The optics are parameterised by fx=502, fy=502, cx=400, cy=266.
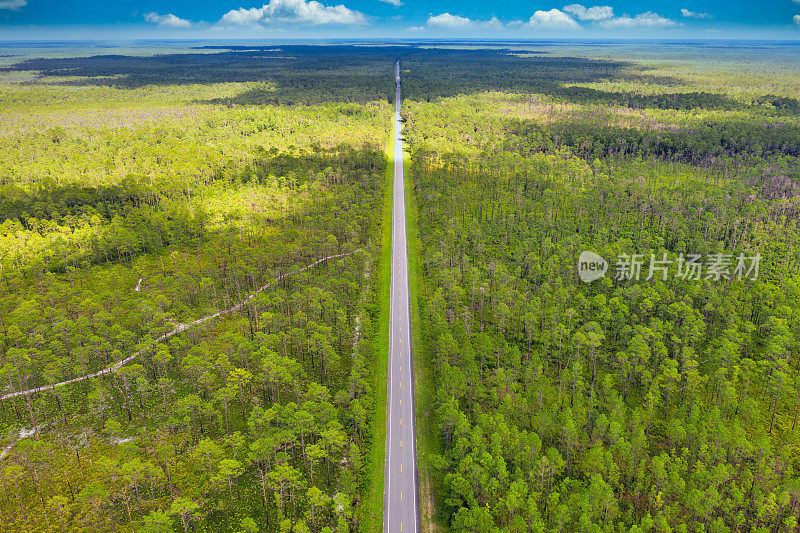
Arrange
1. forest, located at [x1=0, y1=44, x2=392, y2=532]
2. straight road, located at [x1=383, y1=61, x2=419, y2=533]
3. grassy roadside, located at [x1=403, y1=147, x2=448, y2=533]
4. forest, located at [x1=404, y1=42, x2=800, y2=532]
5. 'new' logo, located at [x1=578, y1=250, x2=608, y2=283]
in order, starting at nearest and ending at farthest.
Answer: forest, located at [x1=404, y1=42, x2=800, y2=532] < straight road, located at [x1=383, y1=61, x2=419, y2=533] < grassy roadside, located at [x1=403, y1=147, x2=448, y2=533] < forest, located at [x1=0, y1=44, x2=392, y2=532] < 'new' logo, located at [x1=578, y1=250, x2=608, y2=283]

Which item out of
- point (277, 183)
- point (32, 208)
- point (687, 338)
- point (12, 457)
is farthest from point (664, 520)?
point (32, 208)

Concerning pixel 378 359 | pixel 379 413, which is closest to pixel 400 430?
pixel 379 413

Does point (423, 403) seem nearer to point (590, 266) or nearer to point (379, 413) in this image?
point (379, 413)

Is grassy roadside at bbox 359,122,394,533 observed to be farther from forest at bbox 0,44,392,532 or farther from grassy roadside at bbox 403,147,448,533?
grassy roadside at bbox 403,147,448,533

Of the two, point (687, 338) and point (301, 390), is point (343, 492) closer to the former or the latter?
point (301, 390)

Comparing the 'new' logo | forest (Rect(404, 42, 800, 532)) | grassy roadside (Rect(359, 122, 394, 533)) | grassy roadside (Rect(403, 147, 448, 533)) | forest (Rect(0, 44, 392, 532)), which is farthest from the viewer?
the 'new' logo

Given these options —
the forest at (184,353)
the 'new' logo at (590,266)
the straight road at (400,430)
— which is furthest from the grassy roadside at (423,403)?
the 'new' logo at (590,266)

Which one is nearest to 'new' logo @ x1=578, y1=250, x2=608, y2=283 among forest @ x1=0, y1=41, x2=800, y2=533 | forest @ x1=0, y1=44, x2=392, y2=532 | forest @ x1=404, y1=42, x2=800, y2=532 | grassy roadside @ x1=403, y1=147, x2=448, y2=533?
forest @ x1=404, y1=42, x2=800, y2=532
